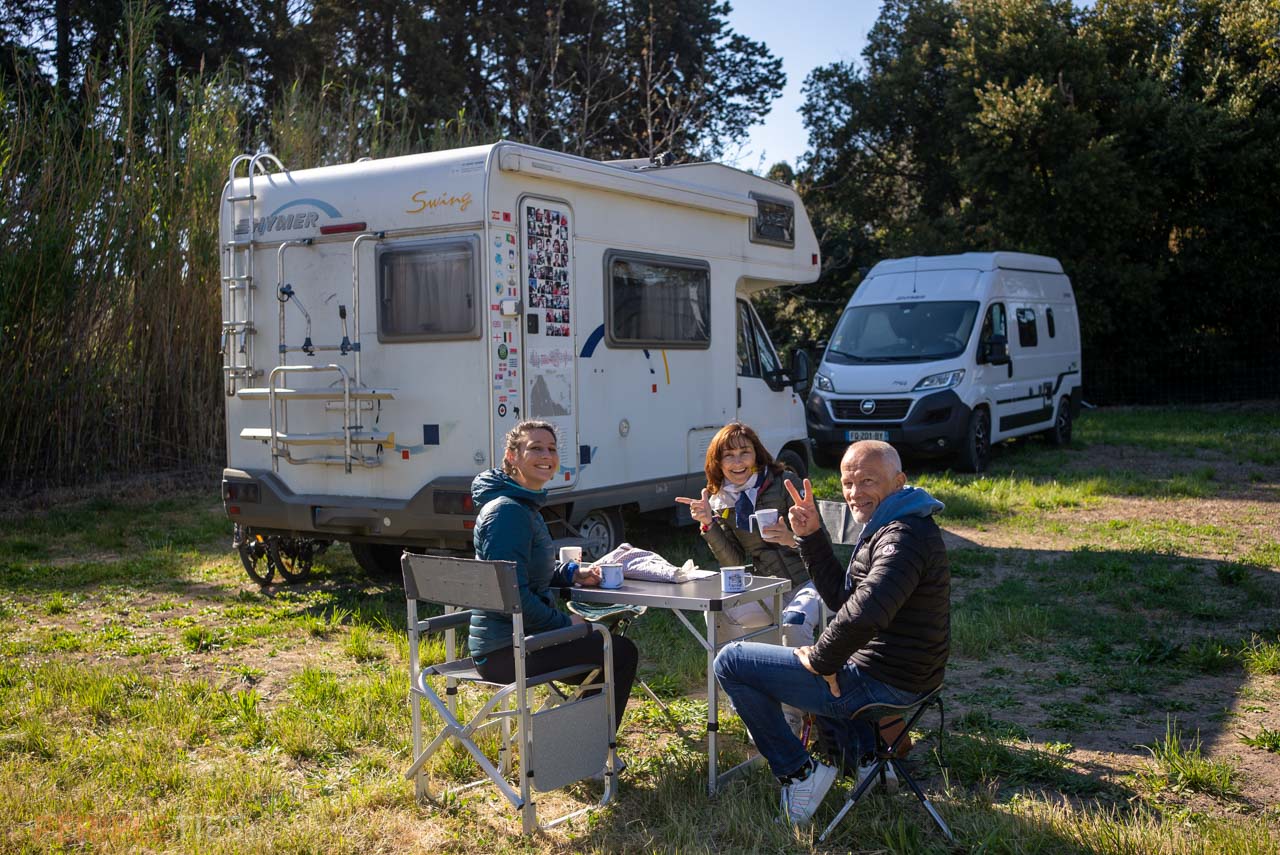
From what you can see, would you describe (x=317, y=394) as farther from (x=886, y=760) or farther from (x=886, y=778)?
(x=886, y=760)

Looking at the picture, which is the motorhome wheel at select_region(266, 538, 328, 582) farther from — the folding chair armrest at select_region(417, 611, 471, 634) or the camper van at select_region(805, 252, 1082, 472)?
the camper van at select_region(805, 252, 1082, 472)

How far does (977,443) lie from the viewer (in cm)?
1360

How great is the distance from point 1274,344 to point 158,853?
2348cm

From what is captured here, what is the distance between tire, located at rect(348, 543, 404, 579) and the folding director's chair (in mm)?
4210

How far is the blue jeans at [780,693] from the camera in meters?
4.04

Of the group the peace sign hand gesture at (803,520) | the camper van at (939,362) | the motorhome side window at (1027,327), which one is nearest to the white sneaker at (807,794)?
the peace sign hand gesture at (803,520)

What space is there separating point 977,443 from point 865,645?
10151mm

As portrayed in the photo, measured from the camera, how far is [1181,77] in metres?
22.4

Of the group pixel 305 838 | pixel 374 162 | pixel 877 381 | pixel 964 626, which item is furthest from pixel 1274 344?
pixel 305 838

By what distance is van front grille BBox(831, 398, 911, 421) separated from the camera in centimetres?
1343

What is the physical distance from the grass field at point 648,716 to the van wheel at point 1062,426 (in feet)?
20.5

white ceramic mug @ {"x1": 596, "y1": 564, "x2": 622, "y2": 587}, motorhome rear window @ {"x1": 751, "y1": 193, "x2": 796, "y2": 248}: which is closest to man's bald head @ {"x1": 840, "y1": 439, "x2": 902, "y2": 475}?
white ceramic mug @ {"x1": 596, "y1": 564, "x2": 622, "y2": 587}

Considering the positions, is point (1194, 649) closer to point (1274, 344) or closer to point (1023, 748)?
point (1023, 748)

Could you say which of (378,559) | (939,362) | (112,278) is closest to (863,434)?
(939,362)
